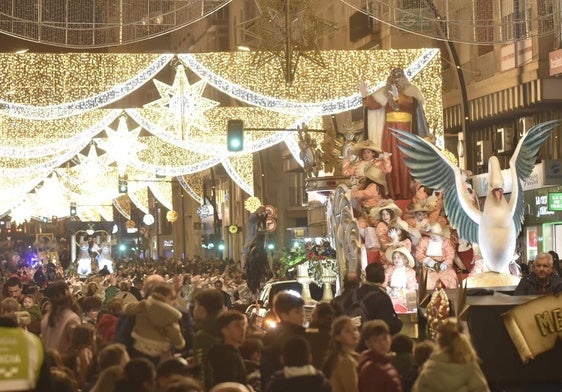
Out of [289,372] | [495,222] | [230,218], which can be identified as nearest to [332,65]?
[495,222]

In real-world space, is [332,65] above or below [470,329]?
above

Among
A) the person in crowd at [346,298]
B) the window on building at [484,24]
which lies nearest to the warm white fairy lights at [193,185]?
the window on building at [484,24]

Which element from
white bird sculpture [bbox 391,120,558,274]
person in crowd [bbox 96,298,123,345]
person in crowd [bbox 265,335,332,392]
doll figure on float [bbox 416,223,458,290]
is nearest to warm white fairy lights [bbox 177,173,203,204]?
doll figure on float [bbox 416,223,458,290]

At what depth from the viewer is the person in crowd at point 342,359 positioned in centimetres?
970

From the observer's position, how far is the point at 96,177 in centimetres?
5409

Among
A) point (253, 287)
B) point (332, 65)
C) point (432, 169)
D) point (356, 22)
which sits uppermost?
point (356, 22)

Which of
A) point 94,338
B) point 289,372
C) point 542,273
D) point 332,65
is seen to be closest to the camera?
point 289,372

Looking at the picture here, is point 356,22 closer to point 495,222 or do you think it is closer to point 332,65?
point 332,65

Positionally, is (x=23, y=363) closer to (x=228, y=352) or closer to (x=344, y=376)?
(x=228, y=352)

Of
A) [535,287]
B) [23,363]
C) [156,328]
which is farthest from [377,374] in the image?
[535,287]

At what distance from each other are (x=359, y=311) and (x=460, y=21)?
975 centimetres

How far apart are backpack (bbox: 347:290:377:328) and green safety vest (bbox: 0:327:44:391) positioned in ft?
18.0

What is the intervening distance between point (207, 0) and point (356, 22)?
30834 millimetres

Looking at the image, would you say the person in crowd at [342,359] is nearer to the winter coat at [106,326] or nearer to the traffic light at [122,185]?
the winter coat at [106,326]
